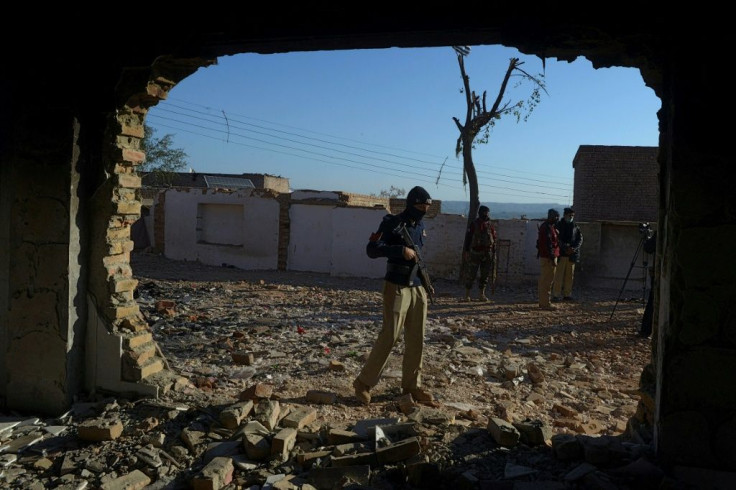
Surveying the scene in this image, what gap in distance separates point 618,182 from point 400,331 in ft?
61.6

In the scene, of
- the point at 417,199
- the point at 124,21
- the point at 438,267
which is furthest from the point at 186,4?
the point at 438,267

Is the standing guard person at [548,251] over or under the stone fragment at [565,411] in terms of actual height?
over

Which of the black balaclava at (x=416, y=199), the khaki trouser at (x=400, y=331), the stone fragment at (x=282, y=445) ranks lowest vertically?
the stone fragment at (x=282, y=445)

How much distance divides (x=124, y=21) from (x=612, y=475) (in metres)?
4.30

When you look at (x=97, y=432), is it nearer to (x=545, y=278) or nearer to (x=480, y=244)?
(x=480, y=244)

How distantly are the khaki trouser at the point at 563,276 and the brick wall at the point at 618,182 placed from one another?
1095 cm

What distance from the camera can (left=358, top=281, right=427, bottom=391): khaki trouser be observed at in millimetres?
4598

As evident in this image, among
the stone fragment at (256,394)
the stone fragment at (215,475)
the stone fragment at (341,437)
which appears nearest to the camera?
the stone fragment at (215,475)

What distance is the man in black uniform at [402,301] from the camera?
15.1ft

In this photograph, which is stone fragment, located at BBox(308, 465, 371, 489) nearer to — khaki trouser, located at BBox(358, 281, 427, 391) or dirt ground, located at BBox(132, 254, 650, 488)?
dirt ground, located at BBox(132, 254, 650, 488)

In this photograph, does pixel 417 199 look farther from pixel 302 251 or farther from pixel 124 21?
pixel 302 251

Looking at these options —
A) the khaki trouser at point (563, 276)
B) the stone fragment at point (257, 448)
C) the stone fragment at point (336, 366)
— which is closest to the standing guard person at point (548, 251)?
the khaki trouser at point (563, 276)

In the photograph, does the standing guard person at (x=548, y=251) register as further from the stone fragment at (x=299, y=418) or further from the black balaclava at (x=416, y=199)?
the stone fragment at (x=299, y=418)

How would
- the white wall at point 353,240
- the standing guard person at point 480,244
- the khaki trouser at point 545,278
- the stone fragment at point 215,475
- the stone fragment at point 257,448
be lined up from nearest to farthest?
1. the stone fragment at point 215,475
2. the stone fragment at point 257,448
3. the khaki trouser at point 545,278
4. the standing guard person at point 480,244
5. the white wall at point 353,240
